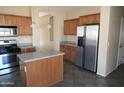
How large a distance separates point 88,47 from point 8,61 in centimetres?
314

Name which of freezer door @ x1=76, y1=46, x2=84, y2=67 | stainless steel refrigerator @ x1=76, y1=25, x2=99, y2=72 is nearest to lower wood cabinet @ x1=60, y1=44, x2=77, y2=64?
freezer door @ x1=76, y1=46, x2=84, y2=67

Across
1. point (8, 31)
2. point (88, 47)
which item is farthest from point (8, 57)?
point (88, 47)

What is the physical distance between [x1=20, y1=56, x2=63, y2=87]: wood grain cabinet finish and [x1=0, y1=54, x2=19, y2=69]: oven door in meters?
1.73

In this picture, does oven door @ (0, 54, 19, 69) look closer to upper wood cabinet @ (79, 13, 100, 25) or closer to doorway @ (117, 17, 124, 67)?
upper wood cabinet @ (79, 13, 100, 25)

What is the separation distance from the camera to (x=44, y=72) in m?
2.85

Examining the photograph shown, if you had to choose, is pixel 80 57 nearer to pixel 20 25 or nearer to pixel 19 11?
pixel 20 25

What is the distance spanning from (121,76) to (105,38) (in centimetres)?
155

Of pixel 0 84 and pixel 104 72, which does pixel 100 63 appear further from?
pixel 0 84

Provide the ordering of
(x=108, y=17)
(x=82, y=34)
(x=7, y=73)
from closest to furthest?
(x=108, y=17)
(x=7, y=73)
(x=82, y=34)

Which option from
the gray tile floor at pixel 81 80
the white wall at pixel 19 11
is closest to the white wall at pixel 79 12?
the white wall at pixel 19 11

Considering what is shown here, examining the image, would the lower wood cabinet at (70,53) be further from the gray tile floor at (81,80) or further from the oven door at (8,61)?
the oven door at (8,61)

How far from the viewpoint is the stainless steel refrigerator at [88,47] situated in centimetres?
369
